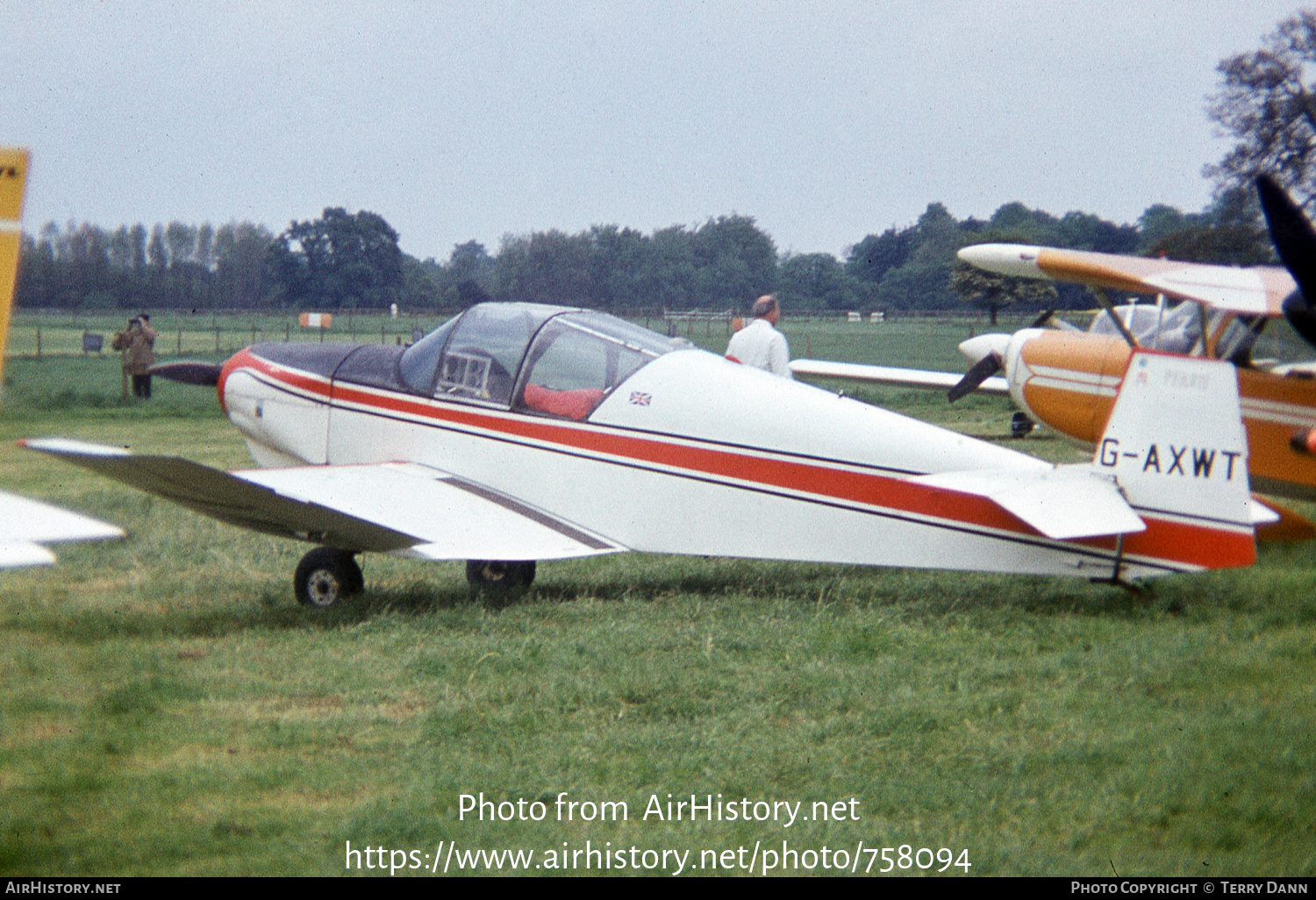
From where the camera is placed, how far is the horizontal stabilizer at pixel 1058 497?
525 centimetres

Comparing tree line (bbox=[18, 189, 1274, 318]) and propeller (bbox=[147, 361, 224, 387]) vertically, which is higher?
tree line (bbox=[18, 189, 1274, 318])

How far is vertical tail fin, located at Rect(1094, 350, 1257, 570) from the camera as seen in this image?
525 cm

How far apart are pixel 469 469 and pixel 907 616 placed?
2.73 m

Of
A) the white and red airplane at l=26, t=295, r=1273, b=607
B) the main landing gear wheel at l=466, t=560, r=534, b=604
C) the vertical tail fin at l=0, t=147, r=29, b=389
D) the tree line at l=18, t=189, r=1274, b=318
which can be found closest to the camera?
the vertical tail fin at l=0, t=147, r=29, b=389

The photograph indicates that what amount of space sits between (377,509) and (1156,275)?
17.2 feet

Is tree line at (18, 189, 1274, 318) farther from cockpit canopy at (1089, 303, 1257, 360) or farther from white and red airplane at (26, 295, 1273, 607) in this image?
white and red airplane at (26, 295, 1273, 607)

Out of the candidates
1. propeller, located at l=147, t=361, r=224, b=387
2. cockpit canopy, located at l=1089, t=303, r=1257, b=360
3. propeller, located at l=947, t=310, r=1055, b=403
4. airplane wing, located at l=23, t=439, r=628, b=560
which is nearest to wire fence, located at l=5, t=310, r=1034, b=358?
propeller, located at l=147, t=361, r=224, b=387

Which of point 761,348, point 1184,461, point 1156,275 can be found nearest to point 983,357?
Answer: point 761,348

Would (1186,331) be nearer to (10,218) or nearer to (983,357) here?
(983,357)

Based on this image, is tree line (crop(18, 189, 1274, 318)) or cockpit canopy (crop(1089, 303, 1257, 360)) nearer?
tree line (crop(18, 189, 1274, 318))

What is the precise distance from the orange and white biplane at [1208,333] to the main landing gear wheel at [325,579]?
4.67 m

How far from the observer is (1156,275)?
284 inches

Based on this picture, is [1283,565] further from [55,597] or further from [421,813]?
[55,597]

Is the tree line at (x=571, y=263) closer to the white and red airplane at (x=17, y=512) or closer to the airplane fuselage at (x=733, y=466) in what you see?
the white and red airplane at (x=17, y=512)
